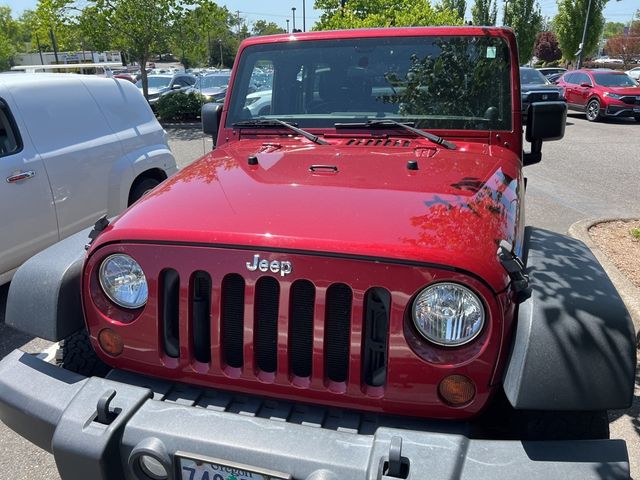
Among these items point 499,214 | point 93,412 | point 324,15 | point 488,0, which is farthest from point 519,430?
point 488,0

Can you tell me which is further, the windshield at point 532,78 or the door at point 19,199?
the windshield at point 532,78

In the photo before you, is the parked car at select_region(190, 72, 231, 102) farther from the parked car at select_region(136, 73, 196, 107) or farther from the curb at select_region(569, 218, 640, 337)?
the curb at select_region(569, 218, 640, 337)

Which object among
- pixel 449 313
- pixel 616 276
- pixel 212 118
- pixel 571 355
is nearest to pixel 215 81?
pixel 212 118

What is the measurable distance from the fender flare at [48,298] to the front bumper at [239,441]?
209mm

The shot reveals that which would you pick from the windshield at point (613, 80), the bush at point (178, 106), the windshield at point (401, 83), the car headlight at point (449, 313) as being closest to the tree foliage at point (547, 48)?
the windshield at point (613, 80)

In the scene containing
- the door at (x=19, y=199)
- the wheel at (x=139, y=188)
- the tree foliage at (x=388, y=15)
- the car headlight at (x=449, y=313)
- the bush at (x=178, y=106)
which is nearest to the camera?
the car headlight at (x=449, y=313)

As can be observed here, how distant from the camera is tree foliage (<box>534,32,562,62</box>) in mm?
52656

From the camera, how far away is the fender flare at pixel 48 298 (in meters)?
2.31

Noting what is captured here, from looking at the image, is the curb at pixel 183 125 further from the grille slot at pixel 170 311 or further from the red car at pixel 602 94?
the grille slot at pixel 170 311

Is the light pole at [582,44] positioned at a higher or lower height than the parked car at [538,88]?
higher

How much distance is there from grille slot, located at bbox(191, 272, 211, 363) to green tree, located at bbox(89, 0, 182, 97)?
14270mm

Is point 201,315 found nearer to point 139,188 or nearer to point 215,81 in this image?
point 139,188

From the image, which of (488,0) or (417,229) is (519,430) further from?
(488,0)

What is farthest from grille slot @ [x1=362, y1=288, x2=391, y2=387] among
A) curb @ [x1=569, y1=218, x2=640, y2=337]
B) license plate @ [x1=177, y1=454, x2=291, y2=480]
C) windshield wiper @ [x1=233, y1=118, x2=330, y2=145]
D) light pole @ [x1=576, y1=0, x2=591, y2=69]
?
light pole @ [x1=576, y1=0, x2=591, y2=69]
